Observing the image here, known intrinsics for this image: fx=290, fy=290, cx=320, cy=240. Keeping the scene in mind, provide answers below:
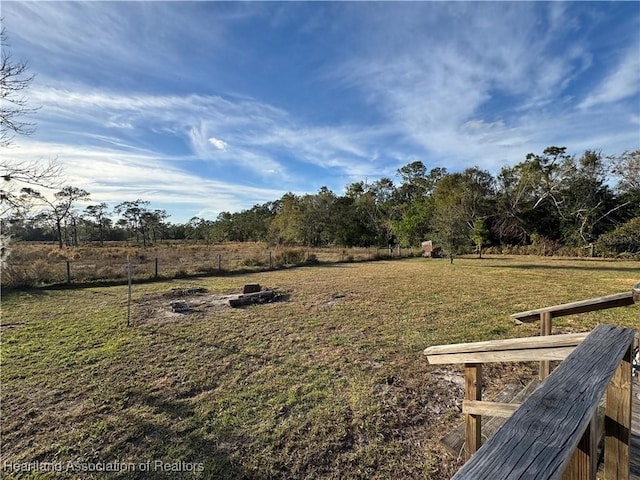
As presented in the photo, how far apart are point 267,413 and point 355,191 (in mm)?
34724

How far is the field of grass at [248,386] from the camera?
229 centimetres

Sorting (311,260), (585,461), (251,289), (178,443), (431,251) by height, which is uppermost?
(585,461)

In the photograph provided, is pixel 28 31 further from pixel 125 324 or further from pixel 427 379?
pixel 427 379

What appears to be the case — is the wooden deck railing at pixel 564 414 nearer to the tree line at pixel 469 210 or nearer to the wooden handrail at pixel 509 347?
the wooden handrail at pixel 509 347

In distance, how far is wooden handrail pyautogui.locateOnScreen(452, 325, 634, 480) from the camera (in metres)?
0.58

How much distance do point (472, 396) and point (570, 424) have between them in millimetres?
A: 1301

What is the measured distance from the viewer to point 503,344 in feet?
4.90

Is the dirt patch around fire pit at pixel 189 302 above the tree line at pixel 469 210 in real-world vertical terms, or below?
below

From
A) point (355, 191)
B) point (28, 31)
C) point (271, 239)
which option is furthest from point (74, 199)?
point (28, 31)

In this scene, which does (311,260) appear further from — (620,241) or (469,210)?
(620,241)

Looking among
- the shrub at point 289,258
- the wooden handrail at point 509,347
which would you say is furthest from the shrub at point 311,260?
the wooden handrail at point 509,347

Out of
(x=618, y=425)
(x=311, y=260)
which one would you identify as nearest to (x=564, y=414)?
(x=618, y=425)

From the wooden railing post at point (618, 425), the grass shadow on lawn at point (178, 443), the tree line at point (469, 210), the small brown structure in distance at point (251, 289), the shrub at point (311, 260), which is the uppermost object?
the tree line at point (469, 210)

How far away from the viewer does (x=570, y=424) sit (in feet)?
2.31
